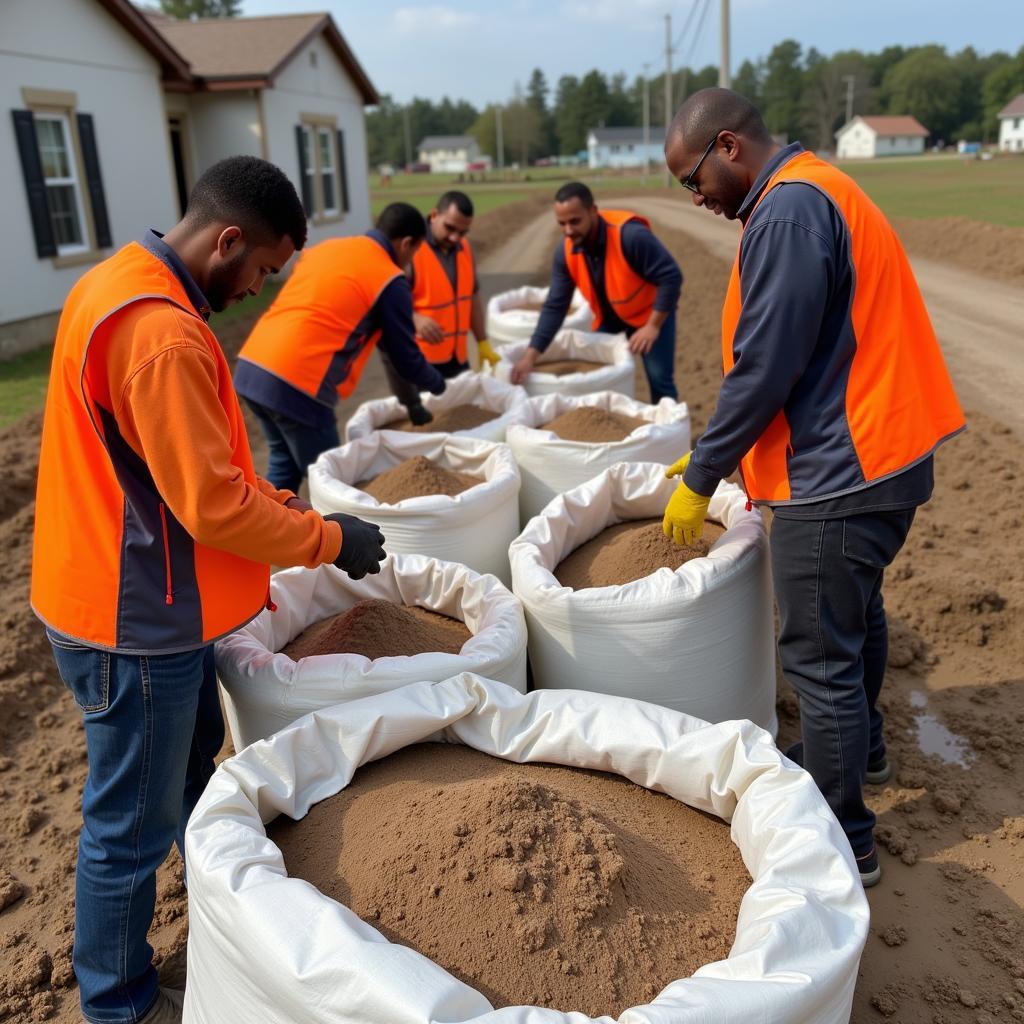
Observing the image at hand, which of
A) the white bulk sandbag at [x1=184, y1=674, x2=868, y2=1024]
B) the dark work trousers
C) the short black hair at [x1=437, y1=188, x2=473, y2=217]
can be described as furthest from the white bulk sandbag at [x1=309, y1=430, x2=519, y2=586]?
the short black hair at [x1=437, y1=188, x2=473, y2=217]

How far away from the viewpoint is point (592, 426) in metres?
3.49

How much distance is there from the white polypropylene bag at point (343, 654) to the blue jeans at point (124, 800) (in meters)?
0.20

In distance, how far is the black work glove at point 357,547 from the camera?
1.85m

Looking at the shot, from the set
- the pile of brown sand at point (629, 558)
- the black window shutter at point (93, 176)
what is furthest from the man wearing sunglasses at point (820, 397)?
the black window shutter at point (93, 176)

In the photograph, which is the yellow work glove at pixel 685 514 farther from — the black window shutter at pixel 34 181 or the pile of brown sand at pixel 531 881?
the black window shutter at pixel 34 181

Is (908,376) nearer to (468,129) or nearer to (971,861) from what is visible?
(971,861)

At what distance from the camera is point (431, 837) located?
1504 millimetres

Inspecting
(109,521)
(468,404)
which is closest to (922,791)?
(109,521)

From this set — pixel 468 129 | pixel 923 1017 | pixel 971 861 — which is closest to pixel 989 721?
pixel 971 861

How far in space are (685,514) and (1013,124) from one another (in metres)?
68.9

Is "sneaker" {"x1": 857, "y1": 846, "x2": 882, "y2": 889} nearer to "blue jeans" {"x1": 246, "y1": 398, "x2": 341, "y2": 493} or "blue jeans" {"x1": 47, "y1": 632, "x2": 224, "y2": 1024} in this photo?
"blue jeans" {"x1": 47, "y1": 632, "x2": 224, "y2": 1024}

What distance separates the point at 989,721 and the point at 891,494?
1.32m

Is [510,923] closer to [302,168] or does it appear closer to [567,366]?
[567,366]

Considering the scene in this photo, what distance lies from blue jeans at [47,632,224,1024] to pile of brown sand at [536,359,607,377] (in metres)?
3.18
